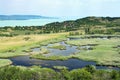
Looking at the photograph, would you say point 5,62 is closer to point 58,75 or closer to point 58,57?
point 58,57

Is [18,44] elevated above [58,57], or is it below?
above

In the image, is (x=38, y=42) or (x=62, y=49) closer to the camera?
(x=62, y=49)

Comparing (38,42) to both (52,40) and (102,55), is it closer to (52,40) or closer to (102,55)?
(52,40)

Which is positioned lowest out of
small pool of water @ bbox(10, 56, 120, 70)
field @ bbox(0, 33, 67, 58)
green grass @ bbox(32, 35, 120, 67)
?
small pool of water @ bbox(10, 56, 120, 70)

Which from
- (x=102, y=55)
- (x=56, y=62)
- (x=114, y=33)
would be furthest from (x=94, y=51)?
(x=114, y=33)

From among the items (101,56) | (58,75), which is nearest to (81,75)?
(58,75)

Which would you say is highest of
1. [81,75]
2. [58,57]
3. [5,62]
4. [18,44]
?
[18,44]

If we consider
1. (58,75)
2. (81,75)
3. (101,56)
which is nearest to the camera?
(81,75)

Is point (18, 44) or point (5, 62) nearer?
point (5, 62)

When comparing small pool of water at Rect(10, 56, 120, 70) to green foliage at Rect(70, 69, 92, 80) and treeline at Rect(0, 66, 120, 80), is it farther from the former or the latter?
treeline at Rect(0, 66, 120, 80)

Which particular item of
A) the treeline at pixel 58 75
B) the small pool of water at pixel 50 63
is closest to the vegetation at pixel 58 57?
the treeline at pixel 58 75

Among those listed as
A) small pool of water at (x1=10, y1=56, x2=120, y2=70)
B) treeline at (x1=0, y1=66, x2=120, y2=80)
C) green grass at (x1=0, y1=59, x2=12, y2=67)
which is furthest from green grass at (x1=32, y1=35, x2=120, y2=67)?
treeline at (x1=0, y1=66, x2=120, y2=80)
